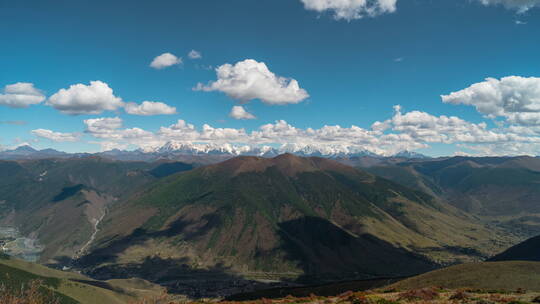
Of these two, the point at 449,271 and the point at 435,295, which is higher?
the point at 435,295

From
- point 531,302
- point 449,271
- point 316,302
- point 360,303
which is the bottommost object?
point 449,271

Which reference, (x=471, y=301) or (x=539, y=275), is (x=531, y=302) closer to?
(x=471, y=301)

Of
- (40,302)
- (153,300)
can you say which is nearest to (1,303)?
(40,302)

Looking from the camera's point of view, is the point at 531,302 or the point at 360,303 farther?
the point at 360,303

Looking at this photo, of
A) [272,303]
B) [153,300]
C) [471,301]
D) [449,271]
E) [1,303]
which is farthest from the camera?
[449,271]

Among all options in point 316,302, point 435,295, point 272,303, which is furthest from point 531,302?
point 272,303

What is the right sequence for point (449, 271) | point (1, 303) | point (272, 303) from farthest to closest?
point (449, 271), point (272, 303), point (1, 303)

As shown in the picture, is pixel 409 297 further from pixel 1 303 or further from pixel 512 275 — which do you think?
pixel 512 275
